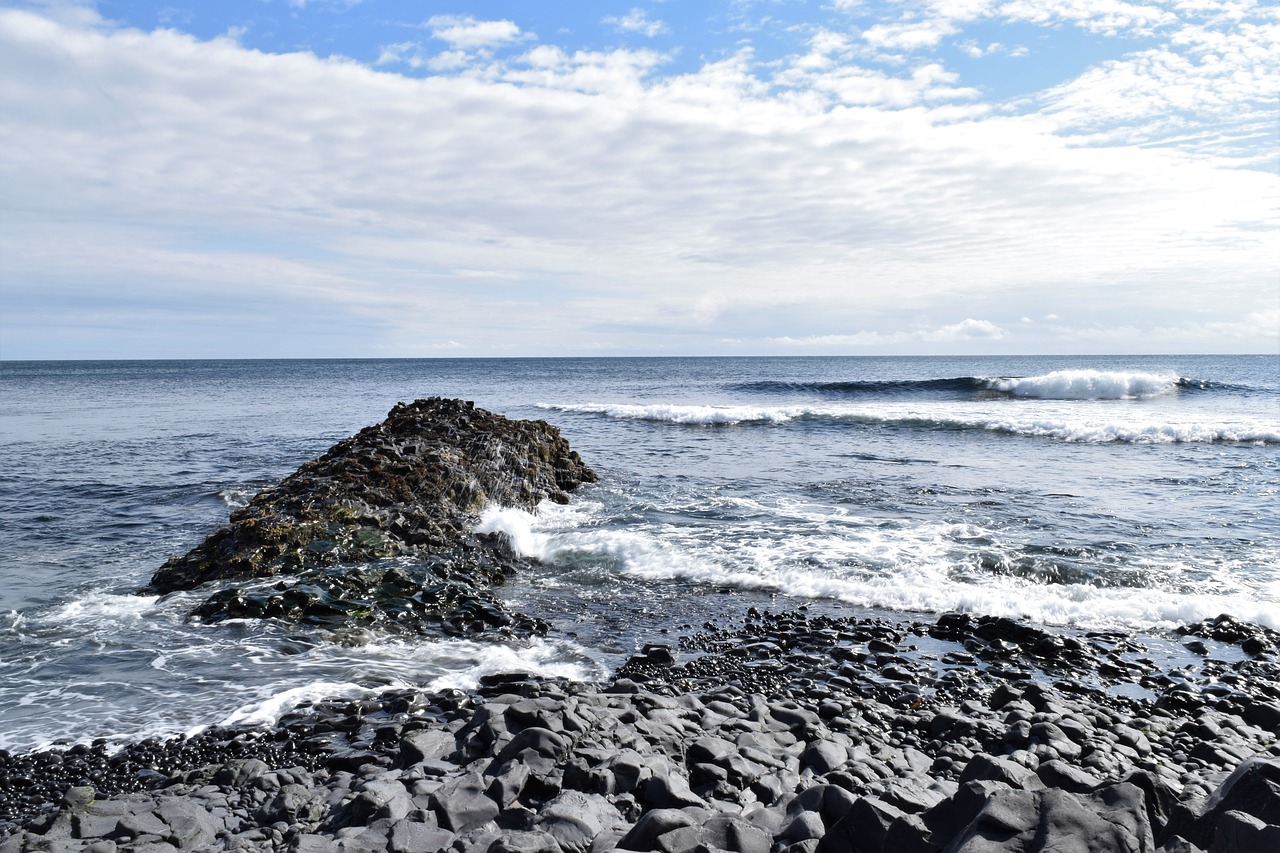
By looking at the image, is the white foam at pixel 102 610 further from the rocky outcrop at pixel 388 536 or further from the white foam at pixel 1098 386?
the white foam at pixel 1098 386

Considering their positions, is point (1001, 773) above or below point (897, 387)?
below

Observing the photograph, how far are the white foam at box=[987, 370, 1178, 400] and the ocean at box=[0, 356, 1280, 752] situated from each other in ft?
52.7

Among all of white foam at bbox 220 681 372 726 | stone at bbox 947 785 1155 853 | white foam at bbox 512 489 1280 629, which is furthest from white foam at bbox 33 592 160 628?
stone at bbox 947 785 1155 853

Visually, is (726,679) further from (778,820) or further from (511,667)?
(778,820)

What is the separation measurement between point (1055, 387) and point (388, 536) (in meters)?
47.3

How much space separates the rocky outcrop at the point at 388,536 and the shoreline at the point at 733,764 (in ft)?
8.67

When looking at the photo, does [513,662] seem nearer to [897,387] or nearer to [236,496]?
[236,496]

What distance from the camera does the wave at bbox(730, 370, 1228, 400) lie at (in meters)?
46.9

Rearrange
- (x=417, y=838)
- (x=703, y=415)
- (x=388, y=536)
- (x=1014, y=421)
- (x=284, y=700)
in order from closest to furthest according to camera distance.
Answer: (x=417, y=838), (x=284, y=700), (x=388, y=536), (x=1014, y=421), (x=703, y=415)

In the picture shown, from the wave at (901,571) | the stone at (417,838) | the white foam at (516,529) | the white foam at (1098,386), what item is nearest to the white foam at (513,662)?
the stone at (417,838)

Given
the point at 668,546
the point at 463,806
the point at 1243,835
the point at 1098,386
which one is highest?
the point at 1098,386

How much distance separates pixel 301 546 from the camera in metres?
11.4

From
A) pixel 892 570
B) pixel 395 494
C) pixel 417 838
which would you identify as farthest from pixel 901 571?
pixel 395 494

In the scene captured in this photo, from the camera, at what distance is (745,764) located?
5633mm
